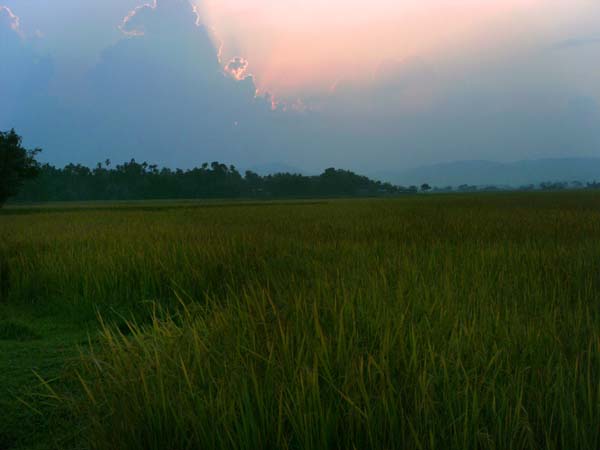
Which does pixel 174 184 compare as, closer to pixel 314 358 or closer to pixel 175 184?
pixel 175 184

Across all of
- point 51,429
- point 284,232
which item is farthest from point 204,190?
point 51,429

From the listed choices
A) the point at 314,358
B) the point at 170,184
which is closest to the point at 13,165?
the point at 314,358

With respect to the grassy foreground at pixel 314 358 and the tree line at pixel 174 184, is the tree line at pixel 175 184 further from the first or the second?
the grassy foreground at pixel 314 358

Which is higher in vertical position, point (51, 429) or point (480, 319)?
point (480, 319)

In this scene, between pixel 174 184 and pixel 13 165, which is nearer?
pixel 13 165

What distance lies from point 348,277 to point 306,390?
2.10 m

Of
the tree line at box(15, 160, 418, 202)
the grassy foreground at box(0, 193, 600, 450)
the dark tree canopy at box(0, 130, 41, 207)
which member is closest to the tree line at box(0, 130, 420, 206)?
the tree line at box(15, 160, 418, 202)

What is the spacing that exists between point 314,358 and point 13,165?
3203 cm

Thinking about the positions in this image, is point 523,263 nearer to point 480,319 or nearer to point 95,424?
point 480,319

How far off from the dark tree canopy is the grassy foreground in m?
26.4

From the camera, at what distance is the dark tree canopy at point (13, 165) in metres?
27.2

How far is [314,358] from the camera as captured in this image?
5.74 ft

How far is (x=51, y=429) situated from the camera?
2197mm

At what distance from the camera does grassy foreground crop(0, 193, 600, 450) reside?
147 cm
